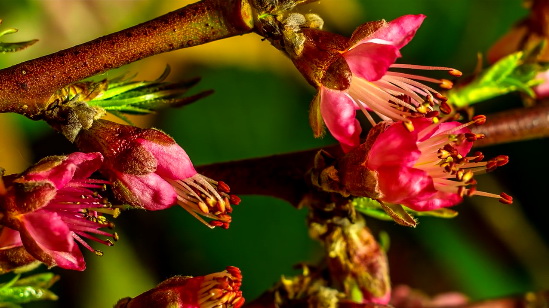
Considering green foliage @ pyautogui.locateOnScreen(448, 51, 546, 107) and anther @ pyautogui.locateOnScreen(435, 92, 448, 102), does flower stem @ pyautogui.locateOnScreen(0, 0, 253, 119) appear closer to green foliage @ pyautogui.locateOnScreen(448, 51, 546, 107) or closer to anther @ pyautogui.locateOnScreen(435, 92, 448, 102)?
anther @ pyautogui.locateOnScreen(435, 92, 448, 102)

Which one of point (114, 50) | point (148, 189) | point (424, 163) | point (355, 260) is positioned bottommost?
point (355, 260)

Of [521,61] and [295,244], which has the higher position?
[521,61]

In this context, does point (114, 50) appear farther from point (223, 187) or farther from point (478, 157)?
point (478, 157)

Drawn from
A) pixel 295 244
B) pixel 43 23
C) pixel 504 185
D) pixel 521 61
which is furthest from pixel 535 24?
pixel 43 23

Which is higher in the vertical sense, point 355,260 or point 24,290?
point 24,290

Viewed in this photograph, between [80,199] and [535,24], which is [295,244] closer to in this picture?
[535,24]

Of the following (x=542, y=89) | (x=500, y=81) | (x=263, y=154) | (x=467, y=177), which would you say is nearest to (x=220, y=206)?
(x=467, y=177)

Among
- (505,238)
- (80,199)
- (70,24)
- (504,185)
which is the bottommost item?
(505,238)
